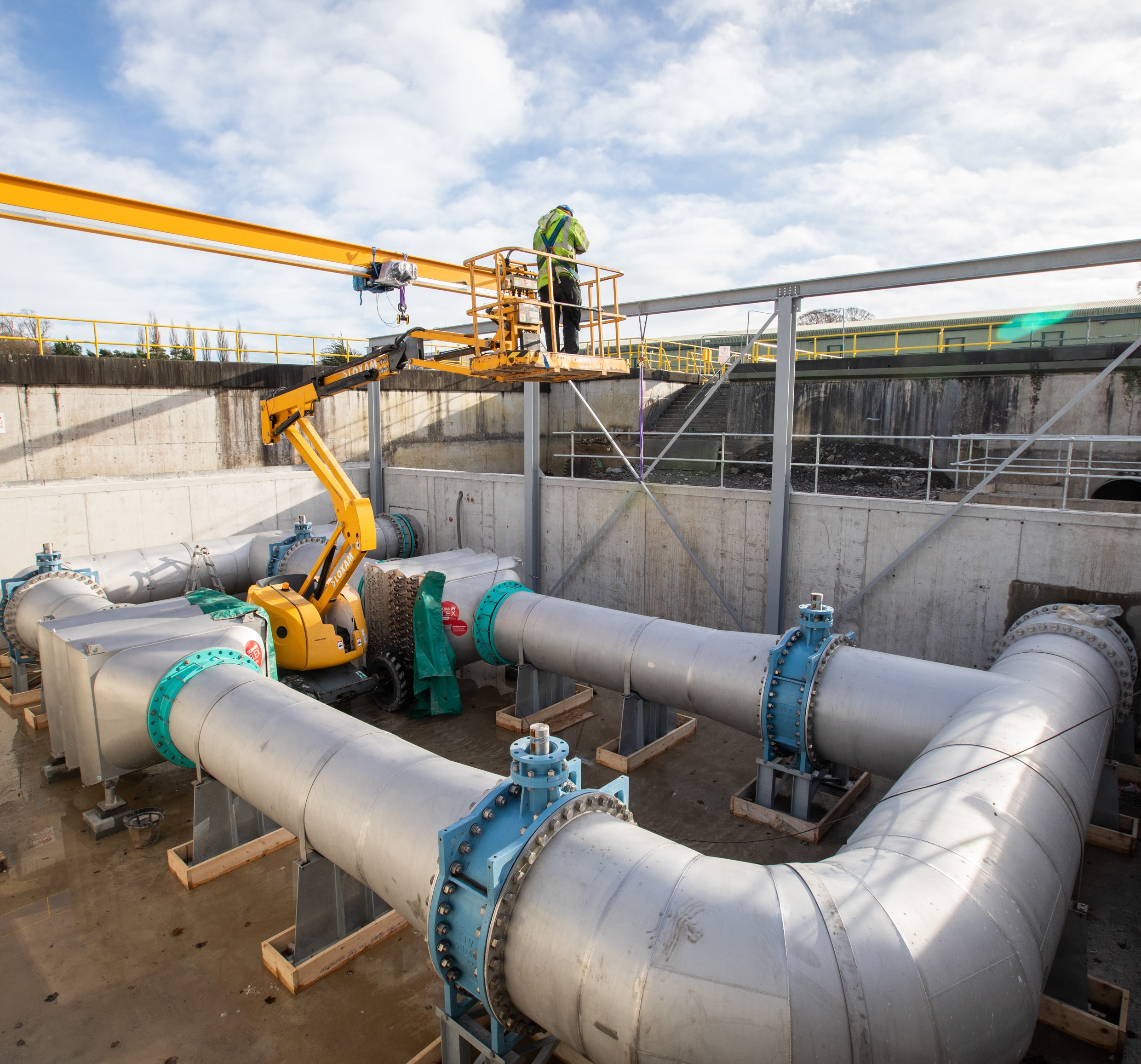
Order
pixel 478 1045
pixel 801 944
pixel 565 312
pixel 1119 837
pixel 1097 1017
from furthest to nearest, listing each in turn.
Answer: pixel 565 312 → pixel 1119 837 → pixel 1097 1017 → pixel 478 1045 → pixel 801 944

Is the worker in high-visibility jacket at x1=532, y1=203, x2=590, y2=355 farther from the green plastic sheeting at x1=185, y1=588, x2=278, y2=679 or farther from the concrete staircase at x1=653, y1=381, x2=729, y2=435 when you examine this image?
the concrete staircase at x1=653, y1=381, x2=729, y2=435

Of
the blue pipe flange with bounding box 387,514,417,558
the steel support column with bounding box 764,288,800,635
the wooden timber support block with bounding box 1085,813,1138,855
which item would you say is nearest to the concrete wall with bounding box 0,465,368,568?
the blue pipe flange with bounding box 387,514,417,558

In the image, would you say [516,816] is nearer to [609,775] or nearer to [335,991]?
[335,991]

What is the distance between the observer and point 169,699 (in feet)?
18.2

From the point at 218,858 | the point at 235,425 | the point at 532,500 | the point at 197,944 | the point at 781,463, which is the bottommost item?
the point at 197,944

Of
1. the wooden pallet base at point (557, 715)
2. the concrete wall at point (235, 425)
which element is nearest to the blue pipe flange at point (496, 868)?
the wooden pallet base at point (557, 715)

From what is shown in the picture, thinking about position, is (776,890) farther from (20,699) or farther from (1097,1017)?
(20,699)

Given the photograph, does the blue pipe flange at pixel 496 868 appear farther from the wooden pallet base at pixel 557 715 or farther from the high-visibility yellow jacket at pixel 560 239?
the high-visibility yellow jacket at pixel 560 239

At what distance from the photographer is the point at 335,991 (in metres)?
4.56

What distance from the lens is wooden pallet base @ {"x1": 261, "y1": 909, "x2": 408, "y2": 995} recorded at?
4547 mm

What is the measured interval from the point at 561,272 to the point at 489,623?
4.08 m

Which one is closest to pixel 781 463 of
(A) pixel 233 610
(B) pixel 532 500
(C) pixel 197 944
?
(B) pixel 532 500

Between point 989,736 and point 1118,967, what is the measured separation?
1970 millimetres

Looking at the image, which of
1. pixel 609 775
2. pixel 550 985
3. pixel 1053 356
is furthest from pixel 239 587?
pixel 1053 356
